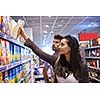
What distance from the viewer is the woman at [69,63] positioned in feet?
9.71

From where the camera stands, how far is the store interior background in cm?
296

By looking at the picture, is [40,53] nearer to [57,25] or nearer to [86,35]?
[57,25]

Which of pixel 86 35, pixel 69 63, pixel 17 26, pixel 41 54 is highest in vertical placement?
pixel 17 26

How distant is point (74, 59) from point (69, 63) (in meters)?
0.09

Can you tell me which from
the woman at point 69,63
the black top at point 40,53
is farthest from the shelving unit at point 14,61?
the woman at point 69,63

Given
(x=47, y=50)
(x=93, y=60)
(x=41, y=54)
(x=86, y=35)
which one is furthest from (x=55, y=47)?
(x=93, y=60)

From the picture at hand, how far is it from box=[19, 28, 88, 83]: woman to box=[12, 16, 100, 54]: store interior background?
0.10 metres

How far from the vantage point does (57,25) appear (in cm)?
299

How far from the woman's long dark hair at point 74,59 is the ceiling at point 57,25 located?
9 cm

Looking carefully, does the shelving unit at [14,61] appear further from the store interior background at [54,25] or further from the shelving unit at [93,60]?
the shelving unit at [93,60]

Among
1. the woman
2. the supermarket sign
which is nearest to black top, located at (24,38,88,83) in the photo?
the woman

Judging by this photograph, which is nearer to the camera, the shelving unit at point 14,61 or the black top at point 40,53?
the shelving unit at point 14,61

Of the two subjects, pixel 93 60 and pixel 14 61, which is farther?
pixel 93 60
